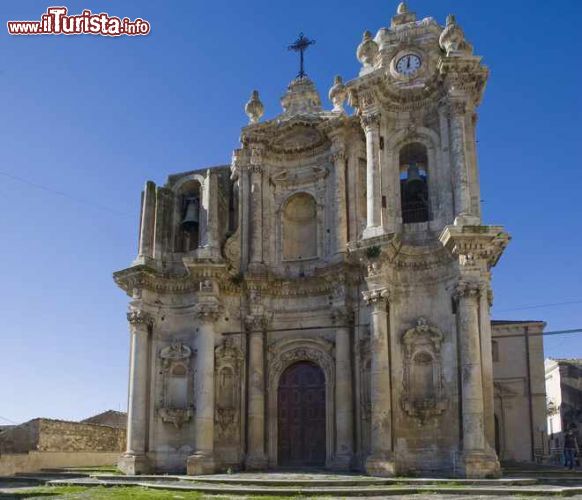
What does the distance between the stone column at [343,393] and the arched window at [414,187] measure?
428cm

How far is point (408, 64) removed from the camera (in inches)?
975

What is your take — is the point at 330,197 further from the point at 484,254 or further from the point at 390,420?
the point at 390,420

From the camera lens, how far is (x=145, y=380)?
24109 millimetres


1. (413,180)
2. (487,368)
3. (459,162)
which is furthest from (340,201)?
(487,368)

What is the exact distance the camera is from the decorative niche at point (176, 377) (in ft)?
78.7

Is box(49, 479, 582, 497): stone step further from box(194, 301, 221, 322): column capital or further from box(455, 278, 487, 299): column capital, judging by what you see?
box(194, 301, 221, 322): column capital

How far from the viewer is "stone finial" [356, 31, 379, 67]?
24.6 meters

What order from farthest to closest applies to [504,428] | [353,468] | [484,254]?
[504,428] < [353,468] < [484,254]

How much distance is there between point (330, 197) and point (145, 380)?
900 cm

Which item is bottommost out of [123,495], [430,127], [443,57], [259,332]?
[123,495]

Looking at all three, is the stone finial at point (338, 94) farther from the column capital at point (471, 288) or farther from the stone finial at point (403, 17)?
the column capital at point (471, 288)

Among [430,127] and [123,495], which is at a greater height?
[430,127]

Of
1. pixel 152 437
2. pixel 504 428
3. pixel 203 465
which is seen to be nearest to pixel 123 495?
pixel 203 465

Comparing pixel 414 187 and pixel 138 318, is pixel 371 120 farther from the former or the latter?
pixel 138 318
